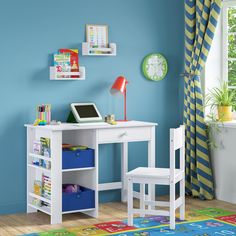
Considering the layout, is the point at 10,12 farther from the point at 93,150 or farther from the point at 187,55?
the point at 187,55

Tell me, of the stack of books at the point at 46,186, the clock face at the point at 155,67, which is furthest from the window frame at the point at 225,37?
the stack of books at the point at 46,186

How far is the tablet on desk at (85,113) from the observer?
4914 millimetres

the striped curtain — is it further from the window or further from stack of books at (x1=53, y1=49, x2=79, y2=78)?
stack of books at (x1=53, y1=49, x2=79, y2=78)

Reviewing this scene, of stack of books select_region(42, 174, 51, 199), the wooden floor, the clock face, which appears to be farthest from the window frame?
stack of books select_region(42, 174, 51, 199)

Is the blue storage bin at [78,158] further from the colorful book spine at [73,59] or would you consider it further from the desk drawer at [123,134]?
the colorful book spine at [73,59]

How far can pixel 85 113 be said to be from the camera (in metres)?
4.98

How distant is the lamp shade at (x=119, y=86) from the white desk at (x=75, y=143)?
0.29 meters

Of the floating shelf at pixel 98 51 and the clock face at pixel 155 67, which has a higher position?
the floating shelf at pixel 98 51

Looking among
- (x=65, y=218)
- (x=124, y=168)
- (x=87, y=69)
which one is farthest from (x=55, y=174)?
(x=87, y=69)

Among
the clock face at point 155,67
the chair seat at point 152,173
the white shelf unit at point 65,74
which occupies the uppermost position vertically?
the clock face at point 155,67

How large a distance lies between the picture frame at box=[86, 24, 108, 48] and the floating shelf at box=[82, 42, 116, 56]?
0.16 feet

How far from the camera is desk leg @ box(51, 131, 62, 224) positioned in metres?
4.48

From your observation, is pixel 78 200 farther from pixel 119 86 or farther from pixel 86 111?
pixel 119 86

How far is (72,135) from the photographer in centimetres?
501
